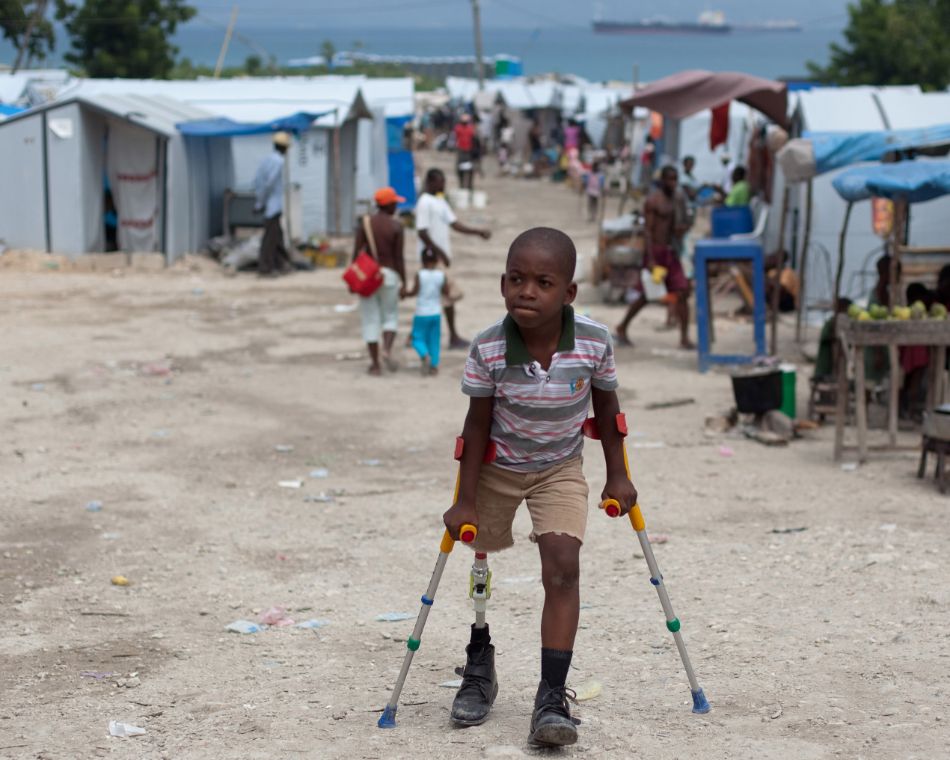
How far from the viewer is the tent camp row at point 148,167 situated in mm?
18797

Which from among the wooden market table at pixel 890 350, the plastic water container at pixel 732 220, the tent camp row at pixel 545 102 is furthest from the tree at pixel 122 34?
the wooden market table at pixel 890 350

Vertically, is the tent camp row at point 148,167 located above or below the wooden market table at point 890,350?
above

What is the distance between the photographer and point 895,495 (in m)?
8.11

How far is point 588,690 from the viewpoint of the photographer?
484 centimetres

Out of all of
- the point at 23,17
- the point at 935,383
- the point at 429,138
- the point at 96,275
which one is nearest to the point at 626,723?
the point at 935,383

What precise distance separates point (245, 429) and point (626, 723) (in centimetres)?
600

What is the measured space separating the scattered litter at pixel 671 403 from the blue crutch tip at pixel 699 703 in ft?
21.3

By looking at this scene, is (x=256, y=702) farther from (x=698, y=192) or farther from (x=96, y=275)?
(x=698, y=192)

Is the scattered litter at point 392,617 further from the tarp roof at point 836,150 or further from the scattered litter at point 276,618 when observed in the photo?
the tarp roof at point 836,150

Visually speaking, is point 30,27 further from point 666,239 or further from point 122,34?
point 666,239

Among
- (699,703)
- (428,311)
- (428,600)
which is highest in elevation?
(428,311)

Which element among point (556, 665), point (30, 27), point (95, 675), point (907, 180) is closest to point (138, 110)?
point (907, 180)

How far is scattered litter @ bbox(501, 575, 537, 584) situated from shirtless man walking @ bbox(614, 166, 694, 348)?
284 inches

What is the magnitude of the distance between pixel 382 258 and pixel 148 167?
8.56 m
